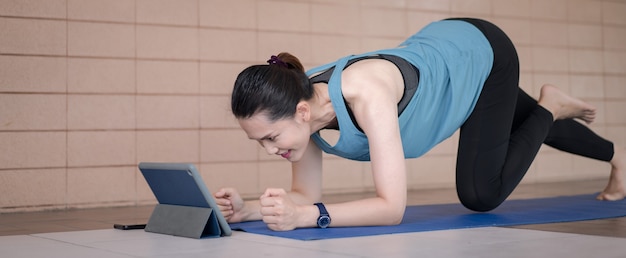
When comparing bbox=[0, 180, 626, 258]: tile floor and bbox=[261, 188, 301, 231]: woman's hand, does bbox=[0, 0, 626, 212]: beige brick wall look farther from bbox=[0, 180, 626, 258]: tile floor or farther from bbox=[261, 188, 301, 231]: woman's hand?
bbox=[261, 188, 301, 231]: woman's hand

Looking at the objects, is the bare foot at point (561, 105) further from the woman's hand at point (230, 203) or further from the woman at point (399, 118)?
the woman's hand at point (230, 203)

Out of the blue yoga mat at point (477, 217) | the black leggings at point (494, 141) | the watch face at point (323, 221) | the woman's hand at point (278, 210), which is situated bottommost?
the blue yoga mat at point (477, 217)

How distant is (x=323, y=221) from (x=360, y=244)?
1.06 feet

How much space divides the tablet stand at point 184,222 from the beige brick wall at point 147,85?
1904mm

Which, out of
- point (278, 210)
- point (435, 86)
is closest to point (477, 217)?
point (435, 86)

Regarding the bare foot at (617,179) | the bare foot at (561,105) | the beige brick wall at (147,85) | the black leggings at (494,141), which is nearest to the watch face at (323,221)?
the black leggings at (494,141)

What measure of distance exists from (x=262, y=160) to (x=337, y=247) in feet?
9.85

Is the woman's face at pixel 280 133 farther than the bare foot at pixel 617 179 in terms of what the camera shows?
No

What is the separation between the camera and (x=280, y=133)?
2389 millimetres

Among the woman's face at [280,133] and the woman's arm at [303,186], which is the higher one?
the woman's face at [280,133]

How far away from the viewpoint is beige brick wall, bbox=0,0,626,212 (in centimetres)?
438

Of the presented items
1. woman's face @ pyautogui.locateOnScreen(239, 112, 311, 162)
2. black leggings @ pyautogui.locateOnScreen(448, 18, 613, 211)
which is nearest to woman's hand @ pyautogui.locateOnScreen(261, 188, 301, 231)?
woman's face @ pyautogui.locateOnScreen(239, 112, 311, 162)

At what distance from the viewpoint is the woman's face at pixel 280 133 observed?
235 centimetres

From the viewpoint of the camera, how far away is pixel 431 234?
2.45 meters
